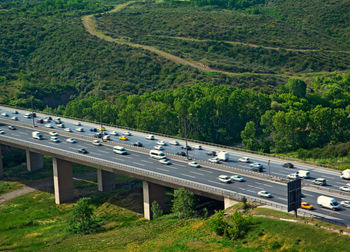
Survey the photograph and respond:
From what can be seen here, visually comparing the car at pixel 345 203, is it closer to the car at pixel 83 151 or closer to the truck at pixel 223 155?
the truck at pixel 223 155

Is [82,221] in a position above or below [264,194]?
below

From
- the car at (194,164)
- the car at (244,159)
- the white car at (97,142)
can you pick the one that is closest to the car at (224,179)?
the car at (194,164)

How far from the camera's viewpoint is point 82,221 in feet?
267

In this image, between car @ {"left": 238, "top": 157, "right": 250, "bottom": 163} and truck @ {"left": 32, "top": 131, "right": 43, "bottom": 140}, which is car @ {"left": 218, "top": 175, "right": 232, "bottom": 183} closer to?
car @ {"left": 238, "top": 157, "right": 250, "bottom": 163}

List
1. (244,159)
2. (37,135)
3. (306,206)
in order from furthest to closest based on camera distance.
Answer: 1. (37,135)
2. (244,159)
3. (306,206)

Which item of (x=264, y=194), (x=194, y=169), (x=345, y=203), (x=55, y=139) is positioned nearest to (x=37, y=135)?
(x=55, y=139)

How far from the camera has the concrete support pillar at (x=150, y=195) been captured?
82.7m

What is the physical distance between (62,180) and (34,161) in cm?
2474

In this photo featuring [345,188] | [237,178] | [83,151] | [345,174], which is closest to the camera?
[345,188]

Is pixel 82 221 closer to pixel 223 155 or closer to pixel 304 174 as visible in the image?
pixel 223 155

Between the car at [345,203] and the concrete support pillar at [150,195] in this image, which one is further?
the concrete support pillar at [150,195]

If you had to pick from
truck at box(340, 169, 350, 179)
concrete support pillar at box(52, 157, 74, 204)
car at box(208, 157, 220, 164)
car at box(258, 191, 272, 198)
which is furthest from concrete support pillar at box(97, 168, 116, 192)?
truck at box(340, 169, 350, 179)

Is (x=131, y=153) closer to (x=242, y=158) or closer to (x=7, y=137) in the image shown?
(x=242, y=158)

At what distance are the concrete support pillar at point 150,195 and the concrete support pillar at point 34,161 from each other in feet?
153
